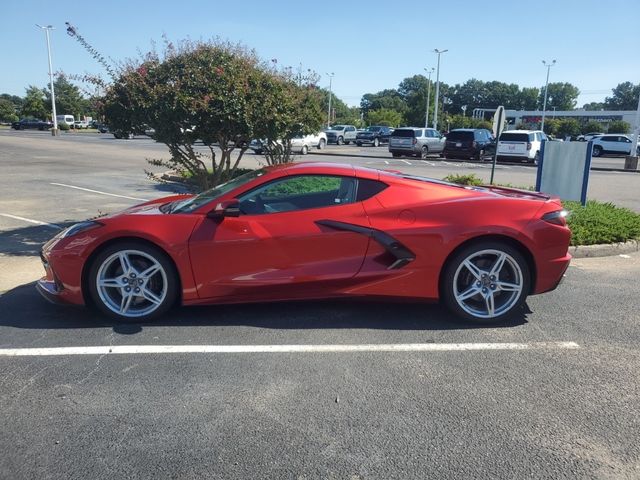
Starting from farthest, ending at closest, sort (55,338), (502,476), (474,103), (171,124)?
1. (474,103)
2. (171,124)
3. (55,338)
4. (502,476)

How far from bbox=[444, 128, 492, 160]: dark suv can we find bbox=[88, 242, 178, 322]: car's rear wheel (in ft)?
87.2

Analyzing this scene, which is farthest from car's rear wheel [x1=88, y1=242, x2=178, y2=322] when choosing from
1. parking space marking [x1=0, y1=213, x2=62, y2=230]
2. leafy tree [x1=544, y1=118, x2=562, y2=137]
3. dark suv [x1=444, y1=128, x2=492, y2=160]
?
leafy tree [x1=544, y1=118, x2=562, y2=137]

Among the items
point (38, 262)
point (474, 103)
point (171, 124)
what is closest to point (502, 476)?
point (171, 124)

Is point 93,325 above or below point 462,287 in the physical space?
below

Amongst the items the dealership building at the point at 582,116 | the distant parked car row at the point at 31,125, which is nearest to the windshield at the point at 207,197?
the distant parked car row at the point at 31,125

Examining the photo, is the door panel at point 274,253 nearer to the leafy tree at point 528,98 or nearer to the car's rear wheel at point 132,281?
the car's rear wheel at point 132,281

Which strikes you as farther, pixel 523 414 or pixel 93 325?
pixel 93 325

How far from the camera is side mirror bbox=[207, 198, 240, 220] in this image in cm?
433

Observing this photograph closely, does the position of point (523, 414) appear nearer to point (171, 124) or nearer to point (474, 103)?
point (171, 124)

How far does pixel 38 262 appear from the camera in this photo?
654 cm

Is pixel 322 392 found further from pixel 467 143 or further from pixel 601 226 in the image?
pixel 467 143

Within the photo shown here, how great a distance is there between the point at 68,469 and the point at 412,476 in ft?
5.48

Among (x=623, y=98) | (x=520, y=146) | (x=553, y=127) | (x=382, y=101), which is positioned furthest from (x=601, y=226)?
(x=623, y=98)

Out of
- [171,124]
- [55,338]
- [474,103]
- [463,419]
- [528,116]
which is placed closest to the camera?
[463,419]
